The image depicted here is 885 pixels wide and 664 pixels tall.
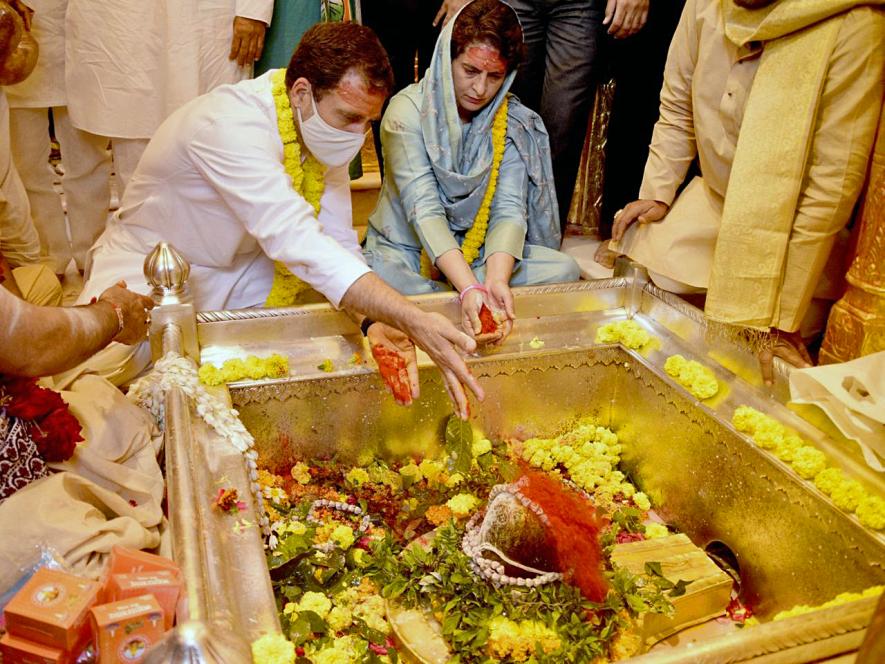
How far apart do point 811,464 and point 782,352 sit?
558 mm

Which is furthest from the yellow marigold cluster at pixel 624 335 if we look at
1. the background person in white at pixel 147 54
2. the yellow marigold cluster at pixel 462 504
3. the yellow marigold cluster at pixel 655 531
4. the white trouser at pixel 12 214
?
the white trouser at pixel 12 214

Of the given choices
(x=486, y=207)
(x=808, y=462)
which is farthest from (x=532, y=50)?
(x=808, y=462)

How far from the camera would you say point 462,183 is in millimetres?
2738

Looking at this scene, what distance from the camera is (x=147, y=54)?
3041 millimetres

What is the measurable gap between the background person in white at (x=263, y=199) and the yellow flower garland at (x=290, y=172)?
0.9 inches

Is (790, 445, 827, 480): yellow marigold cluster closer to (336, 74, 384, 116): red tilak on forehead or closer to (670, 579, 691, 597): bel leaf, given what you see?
(670, 579, 691, 597): bel leaf

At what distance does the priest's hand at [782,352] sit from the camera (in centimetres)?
197

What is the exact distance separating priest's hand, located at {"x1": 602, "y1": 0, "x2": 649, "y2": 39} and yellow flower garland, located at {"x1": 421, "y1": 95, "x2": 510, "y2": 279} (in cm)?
56

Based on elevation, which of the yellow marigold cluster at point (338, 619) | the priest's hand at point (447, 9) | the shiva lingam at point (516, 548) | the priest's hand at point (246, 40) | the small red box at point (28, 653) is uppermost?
the priest's hand at point (447, 9)

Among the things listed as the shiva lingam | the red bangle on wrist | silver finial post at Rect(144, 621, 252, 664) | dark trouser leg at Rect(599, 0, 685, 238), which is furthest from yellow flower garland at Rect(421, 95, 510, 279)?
silver finial post at Rect(144, 621, 252, 664)

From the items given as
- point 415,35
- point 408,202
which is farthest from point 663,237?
point 415,35

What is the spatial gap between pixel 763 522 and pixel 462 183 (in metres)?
1.50

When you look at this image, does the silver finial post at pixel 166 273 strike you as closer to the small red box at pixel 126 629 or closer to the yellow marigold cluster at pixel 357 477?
the yellow marigold cluster at pixel 357 477

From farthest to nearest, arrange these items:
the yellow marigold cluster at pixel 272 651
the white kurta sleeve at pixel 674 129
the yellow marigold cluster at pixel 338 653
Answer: the white kurta sleeve at pixel 674 129
the yellow marigold cluster at pixel 338 653
the yellow marigold cluster at pixel 272 651
